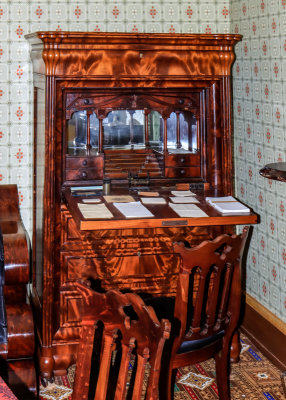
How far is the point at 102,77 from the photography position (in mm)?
3119

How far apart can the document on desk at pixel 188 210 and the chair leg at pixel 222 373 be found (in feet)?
2.09

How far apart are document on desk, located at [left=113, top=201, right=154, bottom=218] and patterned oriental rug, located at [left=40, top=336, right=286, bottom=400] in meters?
0.99

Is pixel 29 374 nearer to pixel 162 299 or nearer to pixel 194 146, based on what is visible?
pixel 162 299

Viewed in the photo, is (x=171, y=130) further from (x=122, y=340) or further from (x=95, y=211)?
(x=122, y=340)

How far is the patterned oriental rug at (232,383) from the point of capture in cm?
302

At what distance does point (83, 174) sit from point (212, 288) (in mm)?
1145

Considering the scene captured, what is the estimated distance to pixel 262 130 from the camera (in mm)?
3484

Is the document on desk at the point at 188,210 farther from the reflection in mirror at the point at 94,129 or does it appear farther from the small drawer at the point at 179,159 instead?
the reflection in mirror at the point at 94,129

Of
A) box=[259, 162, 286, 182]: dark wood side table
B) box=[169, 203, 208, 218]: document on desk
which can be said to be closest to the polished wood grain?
box=[169, 203, 208, 218]: document on desk

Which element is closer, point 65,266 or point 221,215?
point 221,215

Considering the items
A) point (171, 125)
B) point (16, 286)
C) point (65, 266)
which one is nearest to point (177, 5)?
point (171, 125)

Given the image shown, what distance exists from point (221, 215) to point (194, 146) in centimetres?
80

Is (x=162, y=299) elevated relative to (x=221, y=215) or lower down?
lower down

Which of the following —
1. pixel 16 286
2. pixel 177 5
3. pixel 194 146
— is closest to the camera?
pixel 16 286
